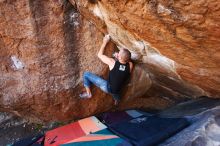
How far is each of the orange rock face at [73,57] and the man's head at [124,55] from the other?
0.10 meters

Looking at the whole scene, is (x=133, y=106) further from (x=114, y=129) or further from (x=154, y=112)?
(x=114, y=129)

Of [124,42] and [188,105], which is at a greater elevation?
[124,42]

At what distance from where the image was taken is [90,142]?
359 cm

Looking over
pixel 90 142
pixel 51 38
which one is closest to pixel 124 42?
pixel 51 38

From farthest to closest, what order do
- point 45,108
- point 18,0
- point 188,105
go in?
point 188,105
point 45,108
point 18,0

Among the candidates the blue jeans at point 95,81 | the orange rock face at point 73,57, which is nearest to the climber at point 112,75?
the blue jeans at point 95,81

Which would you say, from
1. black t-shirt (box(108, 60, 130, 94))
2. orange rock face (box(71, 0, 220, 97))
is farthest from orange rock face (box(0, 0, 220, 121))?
black t-shirt (box(108, 60, 130, 94))

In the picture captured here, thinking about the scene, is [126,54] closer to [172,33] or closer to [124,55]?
[124,55]

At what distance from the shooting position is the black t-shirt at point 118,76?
3816 mm

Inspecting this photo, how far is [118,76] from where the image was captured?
3848mm

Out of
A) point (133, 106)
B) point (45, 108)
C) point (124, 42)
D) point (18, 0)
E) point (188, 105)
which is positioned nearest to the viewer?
point (18, 0)

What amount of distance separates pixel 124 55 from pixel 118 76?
1.02 feet

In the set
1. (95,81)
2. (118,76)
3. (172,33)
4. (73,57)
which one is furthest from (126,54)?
(172,33)

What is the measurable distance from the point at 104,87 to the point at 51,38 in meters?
0.93
